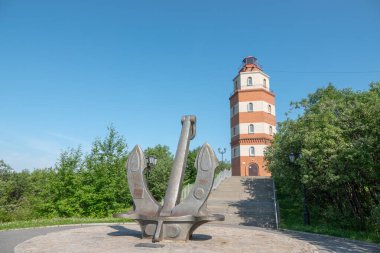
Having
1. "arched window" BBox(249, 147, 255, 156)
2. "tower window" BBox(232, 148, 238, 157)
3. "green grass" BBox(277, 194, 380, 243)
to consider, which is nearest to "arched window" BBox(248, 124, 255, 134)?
"arched window" BBox(249, 147, 255, 156)

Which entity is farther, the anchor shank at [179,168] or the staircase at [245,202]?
the staircase at [245,202]

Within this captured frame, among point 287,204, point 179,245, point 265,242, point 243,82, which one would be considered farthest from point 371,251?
point 243,82

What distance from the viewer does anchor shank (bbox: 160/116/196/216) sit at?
28.8 ft

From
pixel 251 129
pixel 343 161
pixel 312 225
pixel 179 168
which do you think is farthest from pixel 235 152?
pixel 179 168

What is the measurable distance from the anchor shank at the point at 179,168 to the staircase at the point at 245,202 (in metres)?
7.55

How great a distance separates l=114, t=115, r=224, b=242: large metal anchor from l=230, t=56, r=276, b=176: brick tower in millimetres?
29491

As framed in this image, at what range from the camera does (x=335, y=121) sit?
593 inches

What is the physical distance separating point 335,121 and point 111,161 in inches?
744

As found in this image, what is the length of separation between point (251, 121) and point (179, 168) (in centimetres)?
3016

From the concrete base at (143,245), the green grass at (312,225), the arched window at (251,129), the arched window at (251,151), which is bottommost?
the concrete base at (143,245)

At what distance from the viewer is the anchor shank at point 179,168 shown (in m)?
8.77

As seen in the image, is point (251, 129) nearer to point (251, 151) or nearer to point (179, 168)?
point (251, 151)

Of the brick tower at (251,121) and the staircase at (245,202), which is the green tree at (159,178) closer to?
the staircase at (245,202)

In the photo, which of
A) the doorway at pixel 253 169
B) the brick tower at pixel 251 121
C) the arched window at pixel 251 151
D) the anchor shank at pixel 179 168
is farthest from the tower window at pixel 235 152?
the anchor shank at pixel 179 168
